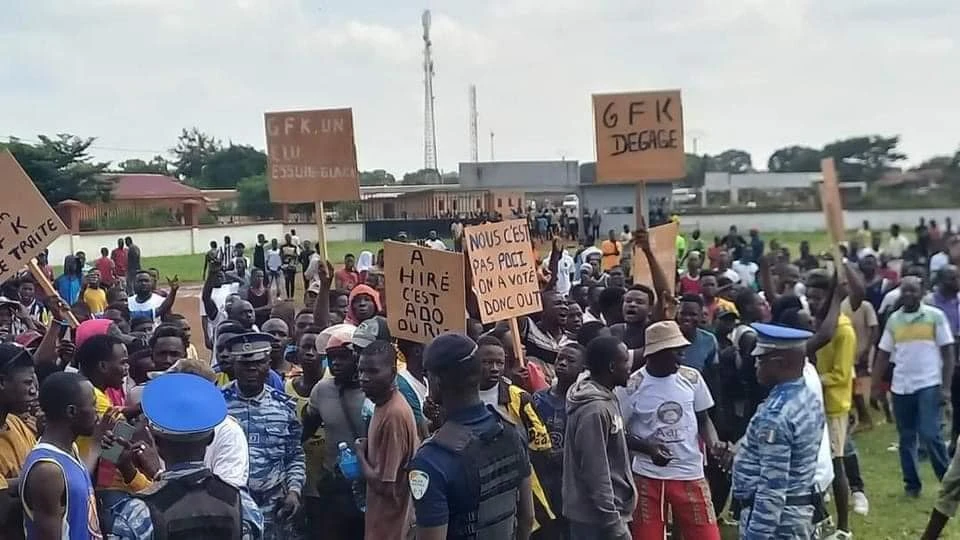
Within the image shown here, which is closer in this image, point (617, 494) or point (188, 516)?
point (188, 516)

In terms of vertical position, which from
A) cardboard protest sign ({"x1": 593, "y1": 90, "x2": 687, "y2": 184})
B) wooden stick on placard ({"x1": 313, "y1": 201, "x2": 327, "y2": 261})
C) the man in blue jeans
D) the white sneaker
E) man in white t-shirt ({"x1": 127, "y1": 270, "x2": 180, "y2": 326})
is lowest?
the white sneaker

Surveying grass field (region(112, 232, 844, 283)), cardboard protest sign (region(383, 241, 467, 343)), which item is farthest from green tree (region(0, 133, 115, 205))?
cardboard protest sign (region(383, 241, 467, 343))

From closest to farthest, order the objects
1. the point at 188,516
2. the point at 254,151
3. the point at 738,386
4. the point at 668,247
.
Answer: the point at 188,516 < the point at 738,386 < the point at 668,247 < the point at 254,151

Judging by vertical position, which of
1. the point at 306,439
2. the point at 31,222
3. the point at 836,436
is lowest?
the point at 836,436

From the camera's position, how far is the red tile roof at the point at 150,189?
173ft

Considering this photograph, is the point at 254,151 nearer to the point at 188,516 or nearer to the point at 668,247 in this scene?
the point at 668,247

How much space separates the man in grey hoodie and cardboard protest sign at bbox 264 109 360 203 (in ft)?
11.1

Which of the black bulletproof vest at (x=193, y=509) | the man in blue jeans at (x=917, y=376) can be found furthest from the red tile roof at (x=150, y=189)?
the black bulletproof vest at (x=193, y=509)

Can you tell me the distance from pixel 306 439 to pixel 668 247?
12.3 feet

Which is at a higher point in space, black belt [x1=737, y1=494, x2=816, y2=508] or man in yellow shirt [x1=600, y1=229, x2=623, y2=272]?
man in yellow shirt [x1=600, y1=229, x2=623, y2=272]

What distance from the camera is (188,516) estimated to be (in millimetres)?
3506

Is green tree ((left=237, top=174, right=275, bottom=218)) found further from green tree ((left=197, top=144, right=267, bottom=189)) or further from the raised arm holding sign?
the raised arm holding sign

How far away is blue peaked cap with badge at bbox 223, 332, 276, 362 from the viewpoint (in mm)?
5188

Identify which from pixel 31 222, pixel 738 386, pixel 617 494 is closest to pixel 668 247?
pixel 738 386
